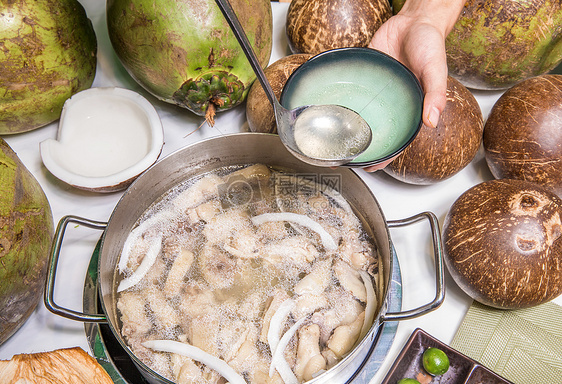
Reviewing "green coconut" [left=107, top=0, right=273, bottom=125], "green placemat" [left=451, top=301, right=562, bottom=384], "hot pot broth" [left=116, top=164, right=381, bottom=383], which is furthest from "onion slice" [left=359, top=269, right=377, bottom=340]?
"green coconut" [left=107, top=0, right=273, bottom=125]

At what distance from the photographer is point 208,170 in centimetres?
109

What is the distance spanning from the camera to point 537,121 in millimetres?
1012

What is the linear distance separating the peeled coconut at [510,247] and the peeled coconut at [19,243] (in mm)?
849

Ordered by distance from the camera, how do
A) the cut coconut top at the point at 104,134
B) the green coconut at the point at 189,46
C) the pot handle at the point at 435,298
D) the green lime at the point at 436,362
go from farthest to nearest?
the cut coconut top at the point at 104,134, the green coconut at the point at 189,46, the green lime at the point at 436,362, the pot handle at the point at 435,298

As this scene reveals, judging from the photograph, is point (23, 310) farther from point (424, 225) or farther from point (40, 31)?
point (424, 225)

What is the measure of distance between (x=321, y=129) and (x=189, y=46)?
1.21 ft

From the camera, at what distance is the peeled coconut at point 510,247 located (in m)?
0.90

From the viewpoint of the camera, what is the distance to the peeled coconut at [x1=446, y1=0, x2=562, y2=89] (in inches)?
43.0

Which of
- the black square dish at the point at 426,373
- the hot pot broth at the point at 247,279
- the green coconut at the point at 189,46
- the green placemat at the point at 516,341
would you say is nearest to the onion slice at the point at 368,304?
the hot pot broth at the point at 247,279

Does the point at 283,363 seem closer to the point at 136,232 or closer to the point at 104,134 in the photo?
the point at 136,232

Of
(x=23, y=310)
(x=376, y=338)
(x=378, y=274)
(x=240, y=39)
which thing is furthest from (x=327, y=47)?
(x=23, y=310)

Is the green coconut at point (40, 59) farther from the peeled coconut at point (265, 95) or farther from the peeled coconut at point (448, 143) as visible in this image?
the peeled coconut at point (448, 143)

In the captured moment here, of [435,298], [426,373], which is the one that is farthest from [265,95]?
[426,373]

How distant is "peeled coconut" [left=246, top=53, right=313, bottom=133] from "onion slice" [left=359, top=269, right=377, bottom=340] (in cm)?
39
